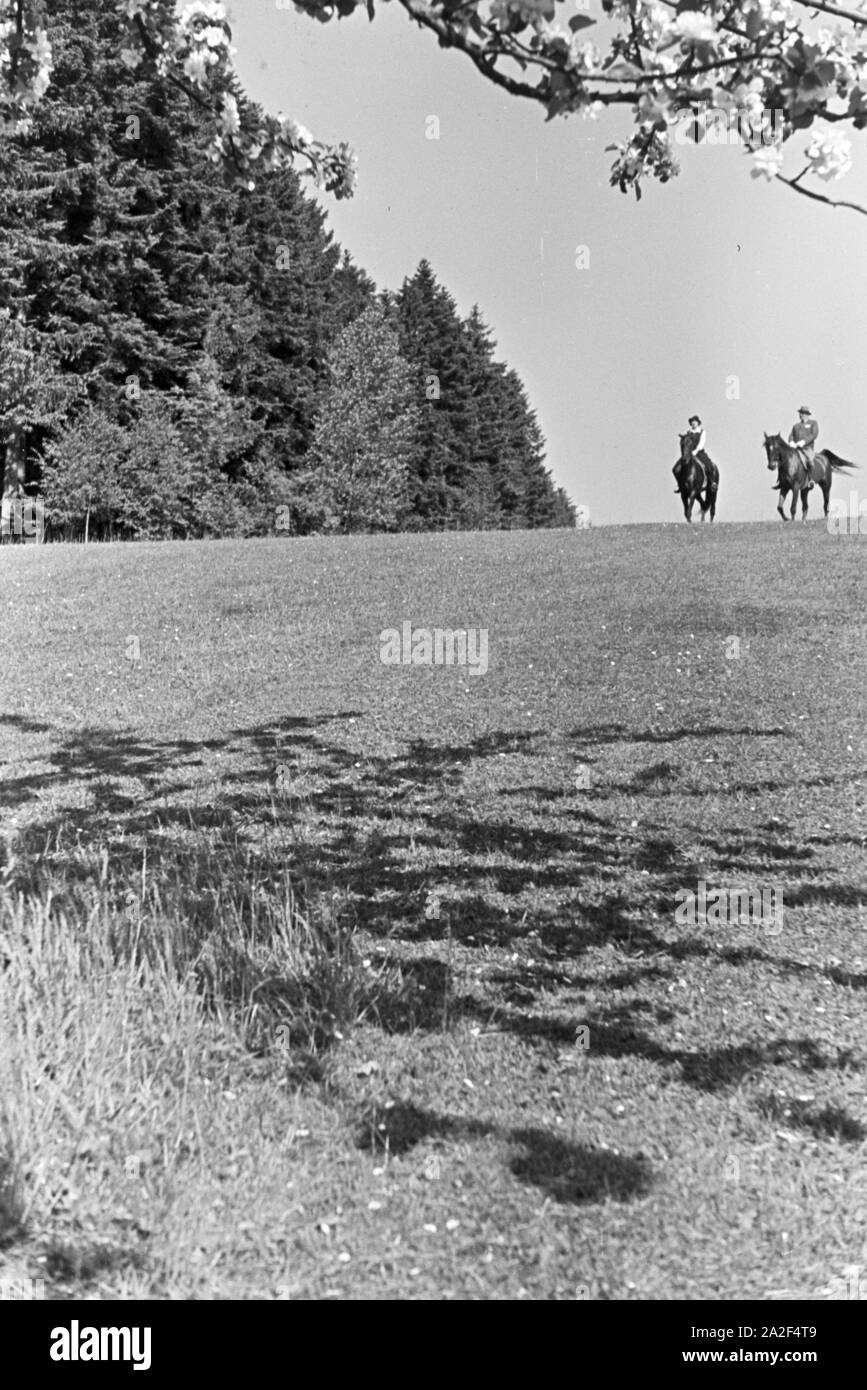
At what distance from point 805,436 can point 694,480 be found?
9.32 feet

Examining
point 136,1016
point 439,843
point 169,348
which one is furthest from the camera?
point 169,348

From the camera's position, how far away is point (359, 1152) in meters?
4.98

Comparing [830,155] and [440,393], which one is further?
[440,393]

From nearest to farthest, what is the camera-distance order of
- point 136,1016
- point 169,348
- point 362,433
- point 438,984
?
point 136,1016 < point 438,984 < point 169,348 < point 362,433

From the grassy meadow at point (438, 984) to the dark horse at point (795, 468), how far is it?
1374 centimetres

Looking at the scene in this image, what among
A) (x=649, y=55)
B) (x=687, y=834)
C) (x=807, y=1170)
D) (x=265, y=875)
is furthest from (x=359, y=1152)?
(x=687, y=834)

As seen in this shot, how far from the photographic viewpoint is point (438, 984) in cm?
690

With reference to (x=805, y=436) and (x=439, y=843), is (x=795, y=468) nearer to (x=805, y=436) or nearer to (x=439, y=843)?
(x=805, y=436)

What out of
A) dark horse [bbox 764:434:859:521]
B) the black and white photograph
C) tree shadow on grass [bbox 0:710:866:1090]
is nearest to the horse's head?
dark horse [bbox 764:434:859:521]

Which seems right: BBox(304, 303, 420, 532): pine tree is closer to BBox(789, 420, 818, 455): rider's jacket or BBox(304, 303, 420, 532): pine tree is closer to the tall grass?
BBox(789, 420, 818, 455): rider's jacket

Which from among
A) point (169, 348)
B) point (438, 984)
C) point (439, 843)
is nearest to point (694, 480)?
point (439, 843)

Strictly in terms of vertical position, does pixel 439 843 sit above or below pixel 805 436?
below

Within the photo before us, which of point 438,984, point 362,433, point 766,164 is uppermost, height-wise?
point 362,433

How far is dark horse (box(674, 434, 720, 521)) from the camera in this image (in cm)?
2859
